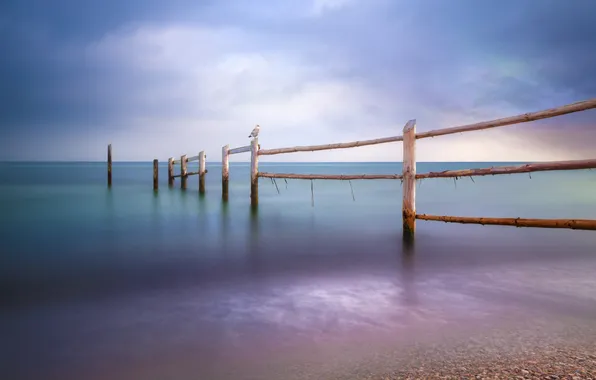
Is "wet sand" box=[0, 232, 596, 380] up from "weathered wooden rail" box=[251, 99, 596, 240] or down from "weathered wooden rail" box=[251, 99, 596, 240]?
down

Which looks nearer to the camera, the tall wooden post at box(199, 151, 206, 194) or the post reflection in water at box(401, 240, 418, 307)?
the post reflection in water at box(401, 240, 418, 307)

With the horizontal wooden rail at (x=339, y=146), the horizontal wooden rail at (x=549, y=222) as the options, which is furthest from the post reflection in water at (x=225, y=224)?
the horizontal wooden rail at (x=549, y=222)

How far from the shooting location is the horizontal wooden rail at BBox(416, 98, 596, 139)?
12.7 ft

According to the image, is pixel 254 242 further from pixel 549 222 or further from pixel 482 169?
pixel 549 222

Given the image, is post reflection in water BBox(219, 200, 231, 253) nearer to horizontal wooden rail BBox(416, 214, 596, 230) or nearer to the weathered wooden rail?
the weathered wooden rail

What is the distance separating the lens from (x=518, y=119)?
4598 mm

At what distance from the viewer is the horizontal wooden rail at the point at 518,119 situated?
12.7ft

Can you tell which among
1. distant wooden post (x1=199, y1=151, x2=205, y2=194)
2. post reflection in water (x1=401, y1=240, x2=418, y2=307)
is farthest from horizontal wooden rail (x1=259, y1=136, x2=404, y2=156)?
distant wooden post (x1=199, y1=151, x2=205, y2=194)

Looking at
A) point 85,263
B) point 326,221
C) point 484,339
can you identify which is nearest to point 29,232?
point 85,263

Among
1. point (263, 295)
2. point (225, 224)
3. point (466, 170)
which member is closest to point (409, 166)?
point (466, 170)

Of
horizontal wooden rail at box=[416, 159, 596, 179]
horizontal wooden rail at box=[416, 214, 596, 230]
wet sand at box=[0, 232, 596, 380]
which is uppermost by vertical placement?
horizontal wooden rail at box=[416, 159, 596, 179]

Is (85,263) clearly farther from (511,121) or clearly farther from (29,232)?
(511,121)

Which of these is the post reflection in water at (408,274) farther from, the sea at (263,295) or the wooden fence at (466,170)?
the wooden fence at (466,170)

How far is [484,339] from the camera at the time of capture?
2.74 metres
